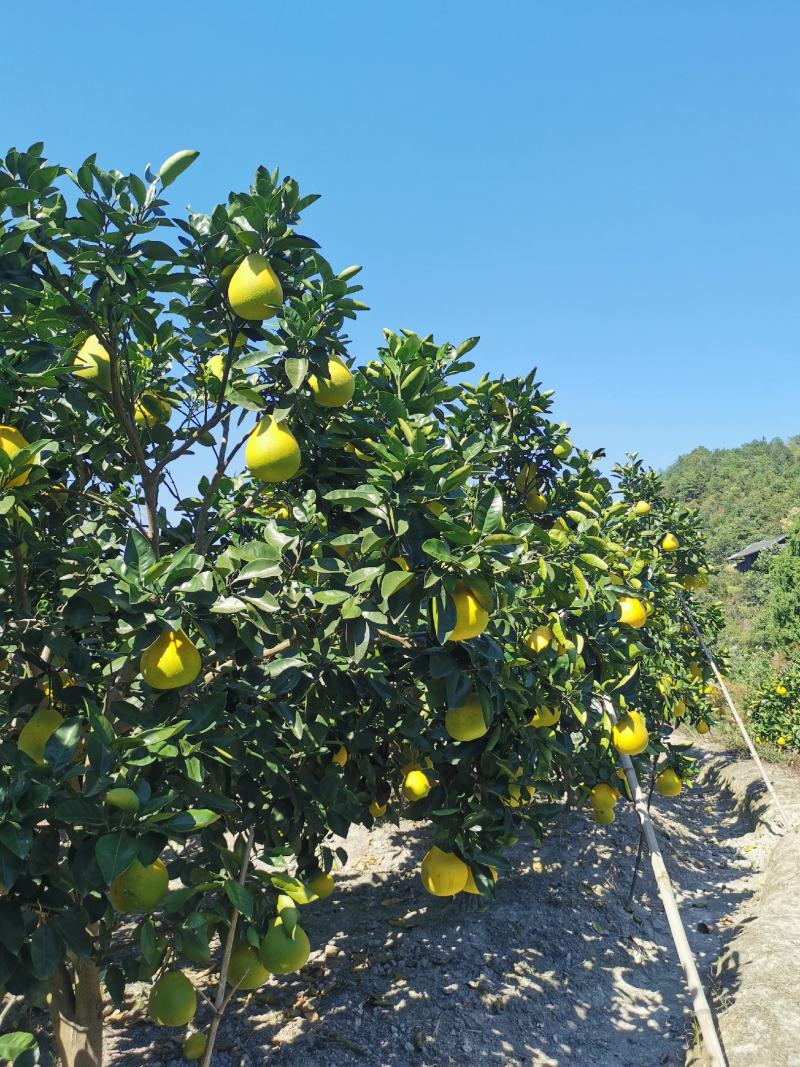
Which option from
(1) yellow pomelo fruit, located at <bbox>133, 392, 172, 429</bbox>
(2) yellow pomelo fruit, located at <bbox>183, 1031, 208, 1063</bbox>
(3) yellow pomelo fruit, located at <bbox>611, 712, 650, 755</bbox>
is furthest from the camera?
(3) yellow pomelo fruit, located at <bbox>611, 712, 650, 755</bbox>

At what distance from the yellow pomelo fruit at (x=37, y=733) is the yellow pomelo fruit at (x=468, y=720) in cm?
113

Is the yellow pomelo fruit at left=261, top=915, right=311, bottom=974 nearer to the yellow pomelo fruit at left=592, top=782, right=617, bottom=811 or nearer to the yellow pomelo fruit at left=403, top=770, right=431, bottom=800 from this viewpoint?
the yellow pomelo fruit at left=403, top=770, right=431, bottom=800

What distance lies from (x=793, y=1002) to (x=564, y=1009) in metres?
1.23

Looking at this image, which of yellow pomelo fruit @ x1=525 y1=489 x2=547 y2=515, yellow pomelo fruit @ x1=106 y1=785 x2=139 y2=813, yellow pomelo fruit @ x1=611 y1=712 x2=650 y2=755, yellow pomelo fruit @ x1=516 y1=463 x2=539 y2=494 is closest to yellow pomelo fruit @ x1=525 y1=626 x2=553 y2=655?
yellow pomelo fruit @ x1=611 y1=712 x2=650 y2=755

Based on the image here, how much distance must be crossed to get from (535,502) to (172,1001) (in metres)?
3.26

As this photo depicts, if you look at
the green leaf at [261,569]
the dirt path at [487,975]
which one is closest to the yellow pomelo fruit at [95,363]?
the green leaf at [261,569]

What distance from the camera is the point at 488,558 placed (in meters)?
1.78

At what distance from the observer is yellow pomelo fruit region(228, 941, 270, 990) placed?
6.95 ft

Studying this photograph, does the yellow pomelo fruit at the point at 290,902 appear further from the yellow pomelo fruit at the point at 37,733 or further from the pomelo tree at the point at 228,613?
the yellow pomelo fruit at the point at 37,733

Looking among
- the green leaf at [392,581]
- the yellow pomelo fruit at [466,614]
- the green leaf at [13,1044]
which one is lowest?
the green leaf at [13,1044]

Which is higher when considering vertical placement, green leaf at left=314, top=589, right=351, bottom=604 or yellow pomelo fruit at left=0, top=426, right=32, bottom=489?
yellow pomelo fruit at left=0, top=426, right=32, bottom=489

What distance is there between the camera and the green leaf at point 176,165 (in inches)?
76.8

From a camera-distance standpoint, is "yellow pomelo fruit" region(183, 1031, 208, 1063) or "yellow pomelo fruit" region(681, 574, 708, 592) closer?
"yellow pomelo fruit" region(183, 1031, 208, 1063)

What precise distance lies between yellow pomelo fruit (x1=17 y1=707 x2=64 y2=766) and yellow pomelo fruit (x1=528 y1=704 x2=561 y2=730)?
5.60 ft
